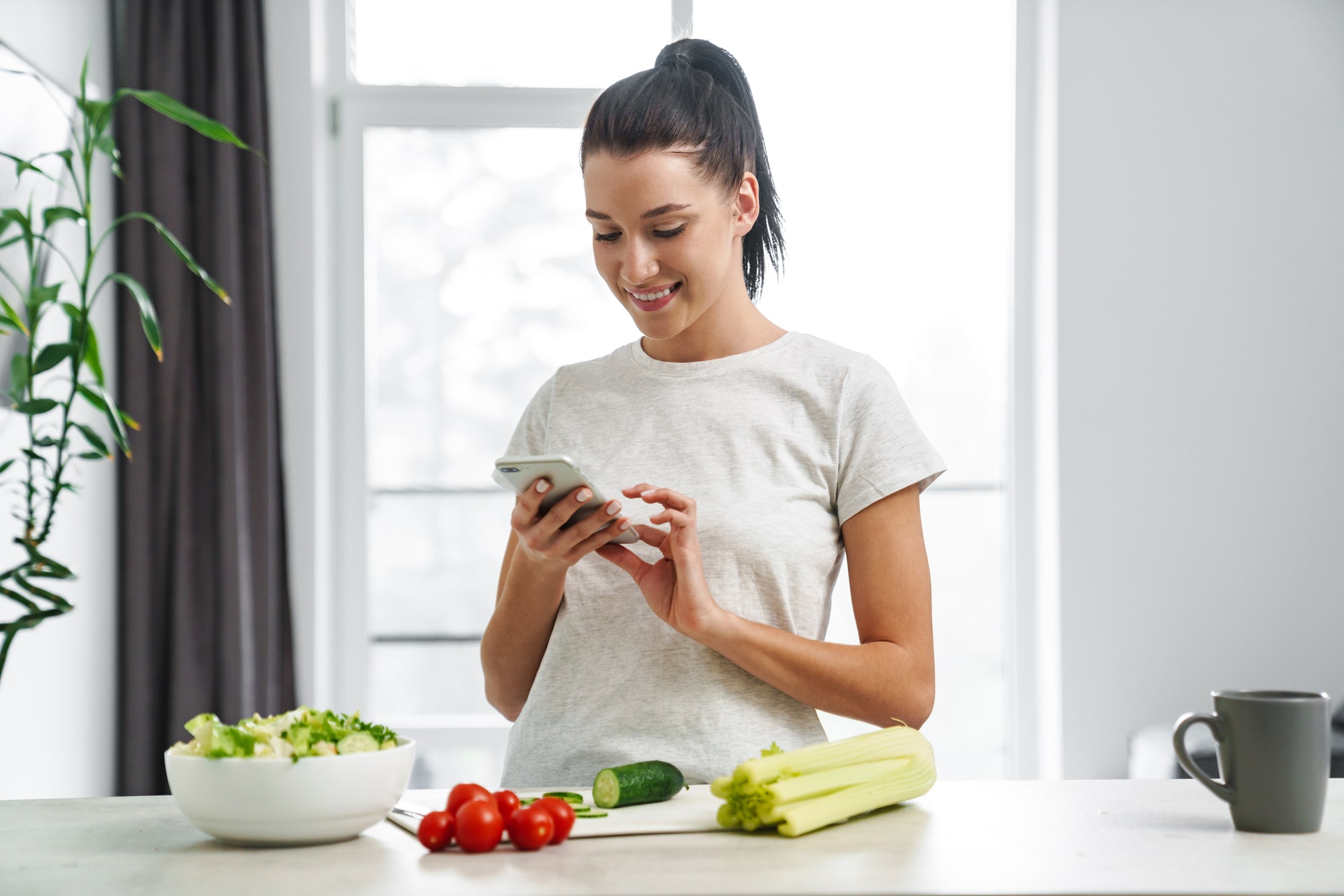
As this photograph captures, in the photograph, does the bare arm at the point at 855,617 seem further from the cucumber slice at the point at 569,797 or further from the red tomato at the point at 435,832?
the red tomato at the point at 435,832

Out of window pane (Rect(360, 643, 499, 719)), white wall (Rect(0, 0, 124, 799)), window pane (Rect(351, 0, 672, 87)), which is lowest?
window pane (Rect(360, 643, 499, 719))

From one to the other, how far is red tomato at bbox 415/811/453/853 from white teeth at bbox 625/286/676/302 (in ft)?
2.12

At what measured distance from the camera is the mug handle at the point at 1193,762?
37.9 inches

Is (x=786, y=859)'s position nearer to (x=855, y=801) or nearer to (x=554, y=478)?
(x=855, y=801)

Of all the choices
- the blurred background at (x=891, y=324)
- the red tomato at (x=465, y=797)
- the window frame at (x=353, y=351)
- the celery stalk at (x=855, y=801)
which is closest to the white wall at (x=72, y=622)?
the blurred background at (x=891, y=324)

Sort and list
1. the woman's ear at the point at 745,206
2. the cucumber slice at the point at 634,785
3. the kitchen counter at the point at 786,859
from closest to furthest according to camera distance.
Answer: the kitchen counter at the point at 786,859, the cucumber slice at the point at 634,785, the woman's ear at the point at 745,206

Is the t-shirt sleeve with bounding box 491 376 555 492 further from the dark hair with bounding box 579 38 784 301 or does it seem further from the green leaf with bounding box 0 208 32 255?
the green leaf with bounding box 0 208 32 255

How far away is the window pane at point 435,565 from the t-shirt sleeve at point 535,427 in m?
1.74

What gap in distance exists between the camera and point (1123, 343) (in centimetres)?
302

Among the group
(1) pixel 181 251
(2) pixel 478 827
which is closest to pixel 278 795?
(2) pixel 478 827

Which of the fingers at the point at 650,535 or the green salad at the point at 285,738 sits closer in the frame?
the green salad at the point at 285,738

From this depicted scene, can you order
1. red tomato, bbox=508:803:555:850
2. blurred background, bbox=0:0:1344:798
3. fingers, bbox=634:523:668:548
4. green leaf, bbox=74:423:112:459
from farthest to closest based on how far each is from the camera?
blurred background, bbox=0:0:1344:798 < green leaf, bbox=74:423:112:459 < fingers, bbox=634:523:668:548 < red tomato, bbox=508:803:555:850

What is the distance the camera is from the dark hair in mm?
1305

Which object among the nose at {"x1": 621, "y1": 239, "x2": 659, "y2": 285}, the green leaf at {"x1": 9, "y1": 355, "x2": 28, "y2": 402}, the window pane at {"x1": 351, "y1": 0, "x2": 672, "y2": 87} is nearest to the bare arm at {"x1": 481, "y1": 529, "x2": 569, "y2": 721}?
the nose at {"x1": 621, "y1": 239, "x2": 659, "y2": 285}
